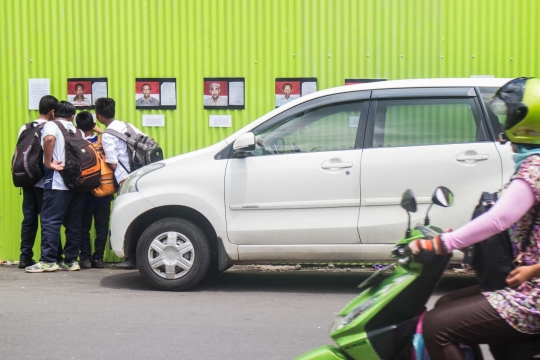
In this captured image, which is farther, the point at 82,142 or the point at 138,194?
the point at 82,142

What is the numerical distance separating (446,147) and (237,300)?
2294 millimetres

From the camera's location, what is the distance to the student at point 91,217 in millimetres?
9391

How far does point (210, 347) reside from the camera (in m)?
5.57

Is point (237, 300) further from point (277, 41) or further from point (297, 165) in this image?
point (277, 41)

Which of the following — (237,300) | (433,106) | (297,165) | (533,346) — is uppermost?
(433,106)

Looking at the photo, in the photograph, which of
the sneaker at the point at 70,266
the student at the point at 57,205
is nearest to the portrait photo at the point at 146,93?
the student at the point at 57,205

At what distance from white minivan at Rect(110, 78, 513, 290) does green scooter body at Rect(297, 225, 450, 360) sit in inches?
158

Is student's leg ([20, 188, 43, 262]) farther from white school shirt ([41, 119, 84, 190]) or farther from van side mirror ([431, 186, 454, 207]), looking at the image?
van side mirror ([431, 186, 454, 207])

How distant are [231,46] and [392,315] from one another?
6.95 metres

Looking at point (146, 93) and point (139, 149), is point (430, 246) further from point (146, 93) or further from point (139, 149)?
point (146, 93)

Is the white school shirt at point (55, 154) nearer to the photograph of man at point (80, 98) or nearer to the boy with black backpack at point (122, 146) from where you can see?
the boy with black backpack at point (122, 146)

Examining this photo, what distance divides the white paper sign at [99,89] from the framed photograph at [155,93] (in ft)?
1.27

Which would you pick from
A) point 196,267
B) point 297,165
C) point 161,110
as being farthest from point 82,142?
point 297,165

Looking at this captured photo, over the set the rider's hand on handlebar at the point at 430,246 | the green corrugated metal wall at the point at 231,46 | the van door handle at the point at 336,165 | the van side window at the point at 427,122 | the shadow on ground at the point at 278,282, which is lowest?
the shadow on ground at the point at 278,282
